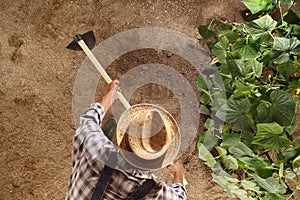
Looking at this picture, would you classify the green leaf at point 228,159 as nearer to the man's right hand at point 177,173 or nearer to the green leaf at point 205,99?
→ the man's right hand at point 177,173

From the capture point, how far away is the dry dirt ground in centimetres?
251

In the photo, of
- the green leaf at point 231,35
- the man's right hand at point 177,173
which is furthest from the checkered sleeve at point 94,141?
the green leaf at point 231,35

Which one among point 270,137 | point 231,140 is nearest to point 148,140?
point 231,140

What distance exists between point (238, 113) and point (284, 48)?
29cm

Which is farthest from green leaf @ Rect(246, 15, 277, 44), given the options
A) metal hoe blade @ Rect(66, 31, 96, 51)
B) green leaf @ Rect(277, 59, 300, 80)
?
metal hoe blade @ Rect(66, 31, 96, 51)

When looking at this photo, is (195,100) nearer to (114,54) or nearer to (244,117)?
(114,54)

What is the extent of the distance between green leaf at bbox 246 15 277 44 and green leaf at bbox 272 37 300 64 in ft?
0.28

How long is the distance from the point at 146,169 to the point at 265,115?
475 millimetres

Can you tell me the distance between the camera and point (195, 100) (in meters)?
2.51

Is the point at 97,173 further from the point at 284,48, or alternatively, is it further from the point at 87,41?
the point at 87,41

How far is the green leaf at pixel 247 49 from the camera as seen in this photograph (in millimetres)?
1910

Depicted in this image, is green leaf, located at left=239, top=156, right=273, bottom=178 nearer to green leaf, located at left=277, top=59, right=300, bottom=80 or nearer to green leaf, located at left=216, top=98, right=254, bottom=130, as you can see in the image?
green leaf, located at left=216, top=98, right=254, bottom=130

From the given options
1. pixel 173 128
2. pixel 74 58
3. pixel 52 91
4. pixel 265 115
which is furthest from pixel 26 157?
pixel 265 115

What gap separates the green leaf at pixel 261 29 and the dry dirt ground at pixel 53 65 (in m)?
0.66
